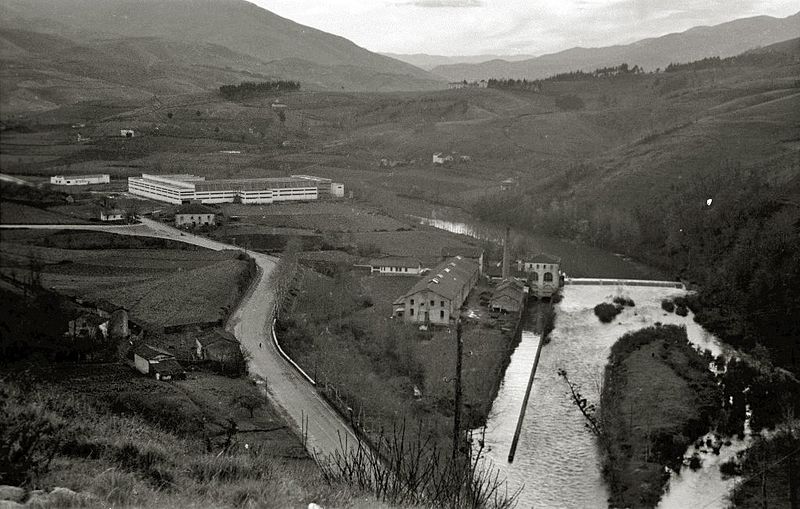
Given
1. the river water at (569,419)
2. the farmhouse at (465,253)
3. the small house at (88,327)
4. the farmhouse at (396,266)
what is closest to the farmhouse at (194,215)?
the farmhouse at (396,266)

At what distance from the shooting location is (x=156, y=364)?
11000 mm

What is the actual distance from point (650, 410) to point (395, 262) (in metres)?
9.66

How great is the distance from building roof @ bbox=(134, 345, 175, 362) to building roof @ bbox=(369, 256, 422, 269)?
31.1 ft

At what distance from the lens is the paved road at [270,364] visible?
1009cm

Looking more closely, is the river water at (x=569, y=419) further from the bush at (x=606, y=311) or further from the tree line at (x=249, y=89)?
the tree line at (x=249, y=89)

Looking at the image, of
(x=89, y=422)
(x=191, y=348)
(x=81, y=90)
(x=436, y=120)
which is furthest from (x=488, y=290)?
(x=436, y=120)

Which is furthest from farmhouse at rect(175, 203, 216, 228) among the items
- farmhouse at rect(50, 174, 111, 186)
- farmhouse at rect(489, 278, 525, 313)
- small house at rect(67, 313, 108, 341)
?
farmhouse at rect(489, 278, 525, 313)

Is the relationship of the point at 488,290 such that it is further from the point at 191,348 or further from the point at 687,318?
the point at 191,348

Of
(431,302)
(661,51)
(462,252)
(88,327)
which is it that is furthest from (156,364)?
(661,51)

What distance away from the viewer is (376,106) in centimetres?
5281

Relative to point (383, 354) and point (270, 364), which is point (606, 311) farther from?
point (270, 364)

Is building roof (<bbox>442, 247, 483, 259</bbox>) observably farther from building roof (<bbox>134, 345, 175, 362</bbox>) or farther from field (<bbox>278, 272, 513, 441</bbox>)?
building roof (<bbox>134, 345, 175, 362</bbox>)

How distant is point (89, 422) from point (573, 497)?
21.2ft

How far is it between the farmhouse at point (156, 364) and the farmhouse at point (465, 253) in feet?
40.1
